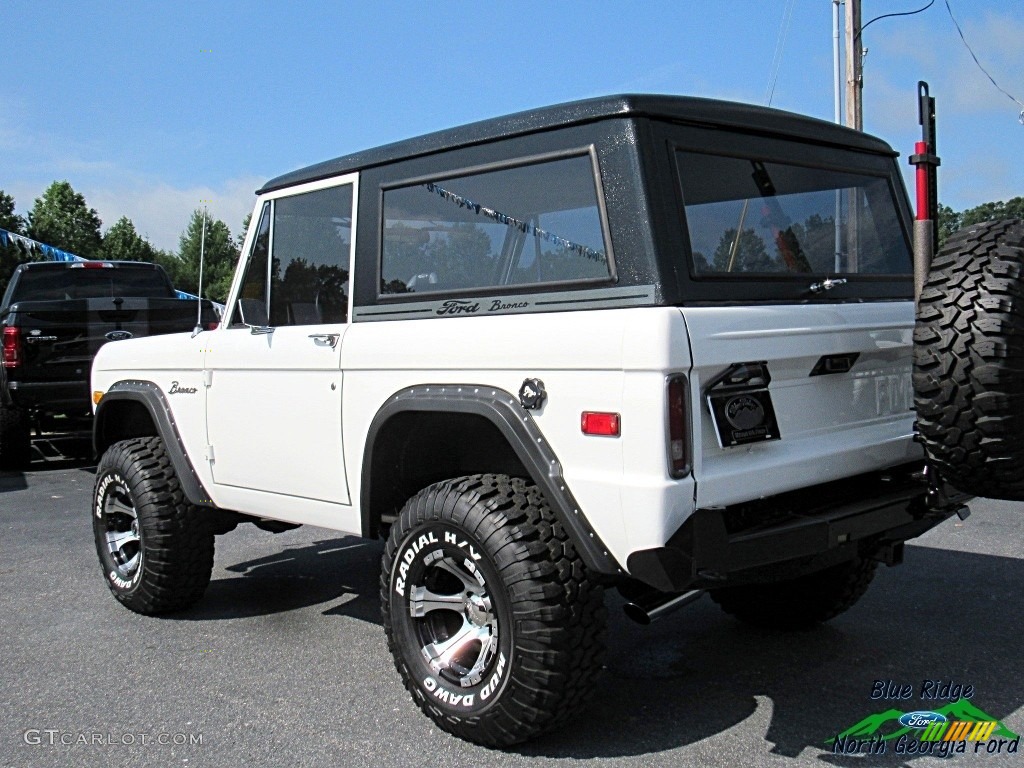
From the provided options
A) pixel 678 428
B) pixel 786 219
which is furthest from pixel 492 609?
pixel 786 219

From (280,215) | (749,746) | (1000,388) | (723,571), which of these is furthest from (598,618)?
(280,215)

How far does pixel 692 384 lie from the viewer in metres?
2.87

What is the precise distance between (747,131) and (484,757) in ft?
7.67

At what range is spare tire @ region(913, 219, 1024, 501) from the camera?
115 inches

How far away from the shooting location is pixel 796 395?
3.23m

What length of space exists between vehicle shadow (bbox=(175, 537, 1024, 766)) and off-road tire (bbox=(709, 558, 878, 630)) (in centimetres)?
8

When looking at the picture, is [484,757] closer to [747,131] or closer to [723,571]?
[723,571]

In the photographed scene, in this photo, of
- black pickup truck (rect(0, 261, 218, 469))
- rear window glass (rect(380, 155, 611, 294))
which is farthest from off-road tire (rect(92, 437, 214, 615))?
black pickup truck (rect(0, 261, 218, 469))

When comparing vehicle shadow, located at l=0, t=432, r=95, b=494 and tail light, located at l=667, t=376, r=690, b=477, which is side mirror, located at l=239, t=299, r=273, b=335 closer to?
tail light, located at l=667, t=376, r=690, b=477

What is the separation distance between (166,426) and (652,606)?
8.95 ft

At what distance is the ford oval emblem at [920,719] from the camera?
3.39 meters

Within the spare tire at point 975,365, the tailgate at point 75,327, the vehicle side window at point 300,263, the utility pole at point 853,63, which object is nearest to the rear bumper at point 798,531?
the spare tire at point 975,365

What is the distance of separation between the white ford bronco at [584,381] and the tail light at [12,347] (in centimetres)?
632

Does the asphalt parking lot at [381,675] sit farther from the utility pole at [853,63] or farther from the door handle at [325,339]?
the utility pole at [853,63]
